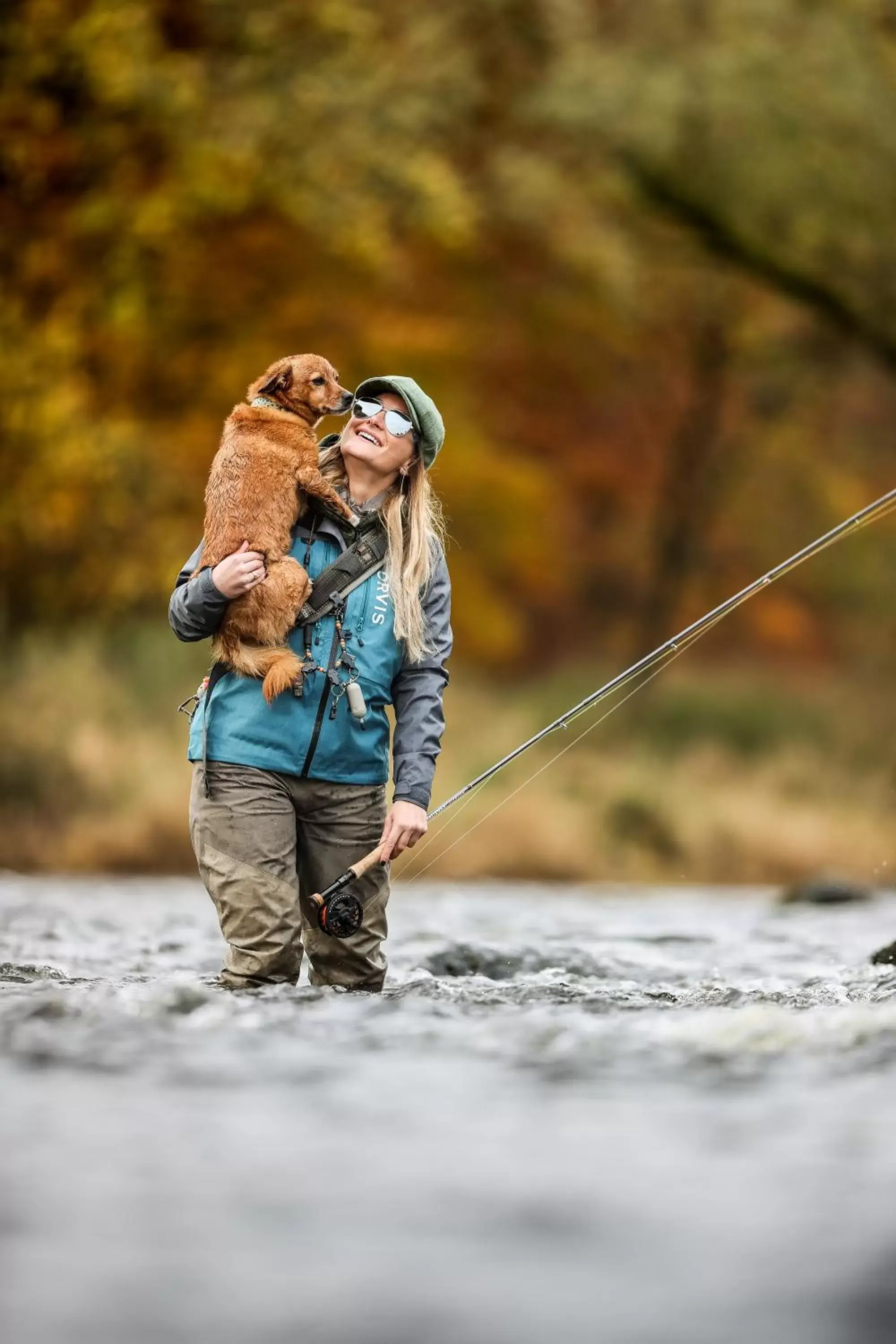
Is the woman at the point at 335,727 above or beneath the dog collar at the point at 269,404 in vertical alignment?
beneath

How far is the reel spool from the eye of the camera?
539 cm

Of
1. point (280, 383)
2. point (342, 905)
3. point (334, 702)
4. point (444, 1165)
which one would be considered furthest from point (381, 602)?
point (444, 1165)

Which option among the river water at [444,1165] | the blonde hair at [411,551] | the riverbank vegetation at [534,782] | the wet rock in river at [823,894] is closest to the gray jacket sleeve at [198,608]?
the blonde hair at [411,551]

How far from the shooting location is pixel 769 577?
6.09 metres

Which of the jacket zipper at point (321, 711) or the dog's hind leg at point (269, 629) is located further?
the jacket zipper at point (321, 711)

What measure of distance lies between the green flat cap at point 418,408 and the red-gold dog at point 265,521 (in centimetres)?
24

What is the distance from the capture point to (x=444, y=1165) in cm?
367

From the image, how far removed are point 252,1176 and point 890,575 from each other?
22.5 metres

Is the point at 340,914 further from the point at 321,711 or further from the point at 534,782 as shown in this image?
the point at 534,782

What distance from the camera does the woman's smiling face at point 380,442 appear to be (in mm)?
5438

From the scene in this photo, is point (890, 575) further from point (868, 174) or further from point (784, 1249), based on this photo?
point (784, 1249)

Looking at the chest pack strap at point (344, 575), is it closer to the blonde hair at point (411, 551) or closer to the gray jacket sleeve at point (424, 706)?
the blonde hair at point (411, 551)

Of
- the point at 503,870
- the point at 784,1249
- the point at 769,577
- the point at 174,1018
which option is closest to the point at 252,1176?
the point at 784,1249

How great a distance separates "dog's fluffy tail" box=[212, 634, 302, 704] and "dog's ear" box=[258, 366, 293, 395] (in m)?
0.81
